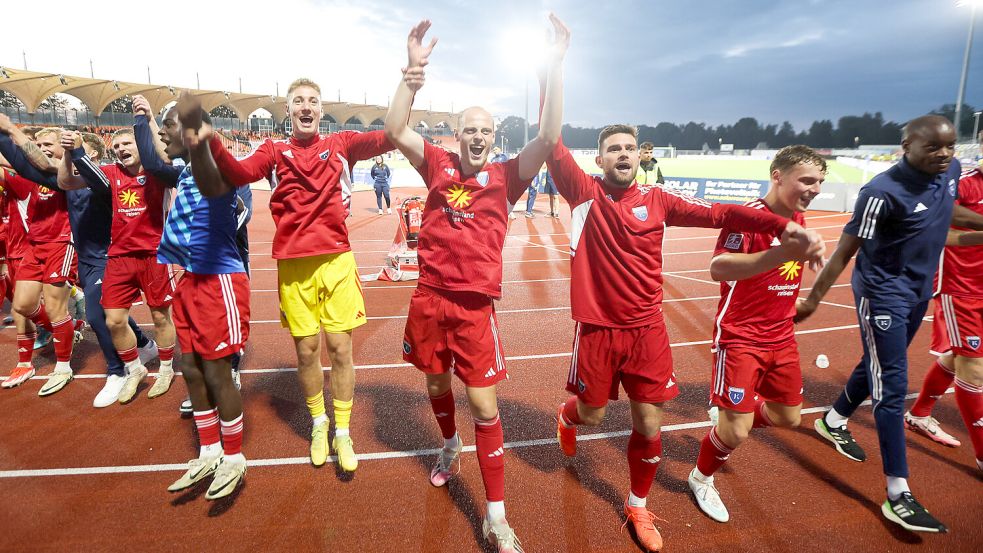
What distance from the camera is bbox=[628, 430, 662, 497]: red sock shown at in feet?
8.74

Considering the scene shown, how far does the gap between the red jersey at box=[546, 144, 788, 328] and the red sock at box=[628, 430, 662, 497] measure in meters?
0.66

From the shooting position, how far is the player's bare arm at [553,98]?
8.22 feet

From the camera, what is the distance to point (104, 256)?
441cm

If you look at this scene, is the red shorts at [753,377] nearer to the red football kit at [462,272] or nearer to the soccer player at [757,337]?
the soccer player at [757,337]

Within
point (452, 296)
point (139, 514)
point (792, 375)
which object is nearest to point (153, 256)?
point (139, 514)

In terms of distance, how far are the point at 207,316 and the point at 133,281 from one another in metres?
1.87

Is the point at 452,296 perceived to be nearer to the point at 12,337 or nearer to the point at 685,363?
the point at 685,363

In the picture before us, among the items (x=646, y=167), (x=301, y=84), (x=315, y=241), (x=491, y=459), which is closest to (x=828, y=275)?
(x=491, y=459)

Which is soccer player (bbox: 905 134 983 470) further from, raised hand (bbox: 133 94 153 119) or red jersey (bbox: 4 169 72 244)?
red jersey (bbox: 4 169 72 244)

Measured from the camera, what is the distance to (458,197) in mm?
2754

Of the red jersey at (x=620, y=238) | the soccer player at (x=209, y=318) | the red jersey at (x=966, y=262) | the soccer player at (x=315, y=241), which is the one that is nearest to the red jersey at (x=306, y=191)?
the soccer player at (x=315, y=241)

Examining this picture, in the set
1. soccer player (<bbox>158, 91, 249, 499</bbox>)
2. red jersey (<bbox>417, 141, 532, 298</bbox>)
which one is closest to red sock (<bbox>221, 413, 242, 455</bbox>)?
soccer player (<bbox>158, 91, 249, 499</bbox>)

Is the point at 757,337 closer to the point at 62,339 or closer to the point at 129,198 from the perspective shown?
the point at 129,198

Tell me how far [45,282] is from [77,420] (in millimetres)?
1564
